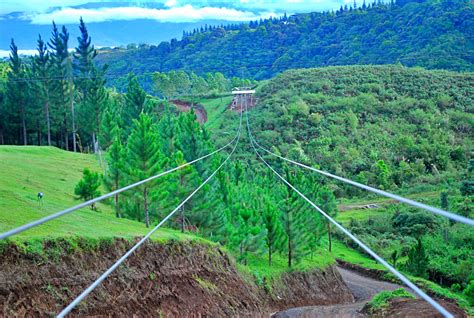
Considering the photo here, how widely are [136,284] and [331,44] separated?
108 meters

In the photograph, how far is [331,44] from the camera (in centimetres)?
12062

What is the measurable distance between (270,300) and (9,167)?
15.6 m

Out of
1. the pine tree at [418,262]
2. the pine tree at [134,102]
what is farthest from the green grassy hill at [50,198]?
the pine tree at [418,262]

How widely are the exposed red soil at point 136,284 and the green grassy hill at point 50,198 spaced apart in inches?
32.2

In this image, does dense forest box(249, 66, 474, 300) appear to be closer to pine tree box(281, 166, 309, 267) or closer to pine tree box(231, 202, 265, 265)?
pine tree box(281, 166, 309, 267)

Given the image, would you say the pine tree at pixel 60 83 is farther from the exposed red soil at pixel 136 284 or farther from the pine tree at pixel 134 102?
the exposed red soil at pixel 136 284

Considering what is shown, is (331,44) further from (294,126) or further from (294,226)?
(294,226)

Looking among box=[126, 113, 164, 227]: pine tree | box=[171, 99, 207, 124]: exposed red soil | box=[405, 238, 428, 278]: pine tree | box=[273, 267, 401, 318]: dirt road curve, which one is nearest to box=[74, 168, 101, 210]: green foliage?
box=[126, 113, 164, 227]: pine tree

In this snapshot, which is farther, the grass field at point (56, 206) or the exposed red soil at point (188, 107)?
the exposed red soil at point (188, 107)

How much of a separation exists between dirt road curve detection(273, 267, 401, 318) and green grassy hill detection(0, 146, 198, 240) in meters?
5.98

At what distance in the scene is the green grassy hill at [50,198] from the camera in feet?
64.3

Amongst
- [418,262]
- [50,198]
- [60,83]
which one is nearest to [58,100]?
[60,83]

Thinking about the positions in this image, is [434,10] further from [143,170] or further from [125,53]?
[143,170]

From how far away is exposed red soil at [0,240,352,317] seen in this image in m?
15.4
